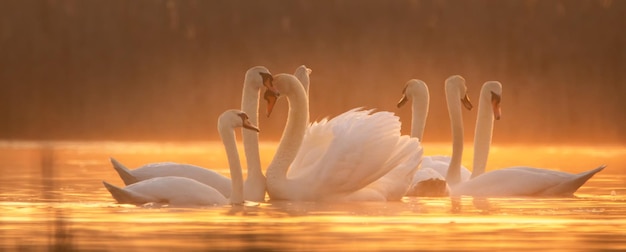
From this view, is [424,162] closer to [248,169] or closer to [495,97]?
[495,97]

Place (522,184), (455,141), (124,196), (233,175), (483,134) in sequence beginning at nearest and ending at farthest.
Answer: (124,196)
(233,175)
(522,184)
(455,141)
(483,134)

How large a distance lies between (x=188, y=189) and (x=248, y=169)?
5.01 ft

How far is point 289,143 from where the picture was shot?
78.5 feet

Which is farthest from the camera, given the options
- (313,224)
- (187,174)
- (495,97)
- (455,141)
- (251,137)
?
(495,97)

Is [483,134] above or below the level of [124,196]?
above

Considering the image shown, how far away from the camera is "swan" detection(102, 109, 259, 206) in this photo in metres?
22.3

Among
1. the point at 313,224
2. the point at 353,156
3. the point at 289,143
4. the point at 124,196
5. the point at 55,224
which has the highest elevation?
the point at 289,143

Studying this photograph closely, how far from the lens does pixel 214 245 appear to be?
1788 centimetres

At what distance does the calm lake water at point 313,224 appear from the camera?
59.1 ft

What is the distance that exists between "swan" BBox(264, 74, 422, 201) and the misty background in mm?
69161

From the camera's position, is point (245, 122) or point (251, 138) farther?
point (251, 138)

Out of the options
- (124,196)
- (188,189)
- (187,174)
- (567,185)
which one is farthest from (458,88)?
(124,196)

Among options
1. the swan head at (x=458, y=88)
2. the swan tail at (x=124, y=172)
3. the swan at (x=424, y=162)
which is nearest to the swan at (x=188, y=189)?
the swan tail at (x=124, y=172)

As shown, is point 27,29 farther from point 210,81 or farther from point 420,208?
point 420,208
